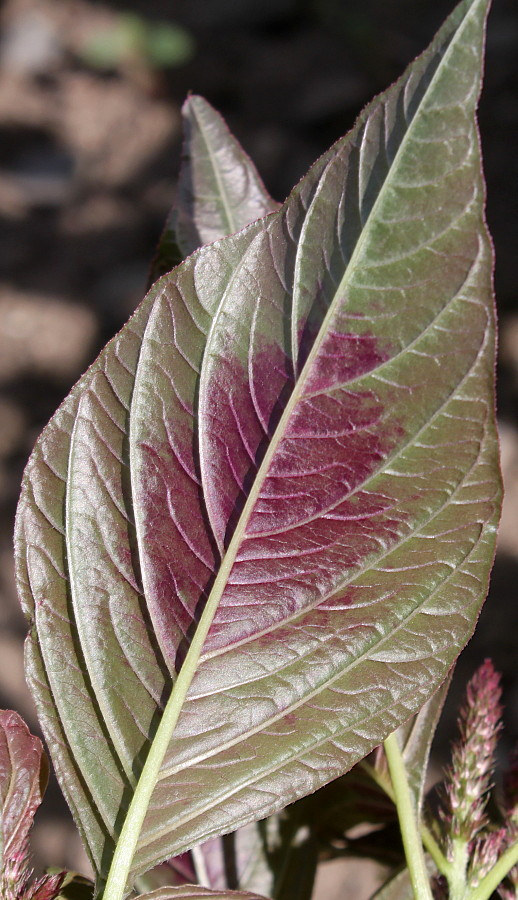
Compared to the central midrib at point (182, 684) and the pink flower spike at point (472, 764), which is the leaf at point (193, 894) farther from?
the pink flower spike at point (472, 764)

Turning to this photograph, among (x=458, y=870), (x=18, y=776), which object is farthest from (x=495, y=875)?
(x=18, y=776)

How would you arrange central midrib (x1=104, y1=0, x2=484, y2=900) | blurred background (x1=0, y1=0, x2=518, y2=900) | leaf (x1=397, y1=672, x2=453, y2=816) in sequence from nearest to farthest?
central midrib (x1=104, y1=0, x2=484, y2=900), leaf (x1=397, y1=672, x2=453, y2=816), blurred background (x1=0, y1=0, x2=518, y2=900)

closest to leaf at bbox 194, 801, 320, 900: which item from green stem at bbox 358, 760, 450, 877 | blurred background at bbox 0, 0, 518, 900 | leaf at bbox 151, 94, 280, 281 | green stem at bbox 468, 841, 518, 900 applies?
green stem at bbox 358, 760, 450, 877

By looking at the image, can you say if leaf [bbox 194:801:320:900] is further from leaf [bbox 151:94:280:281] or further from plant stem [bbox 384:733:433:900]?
leaf [bbox 151:94:280:281]

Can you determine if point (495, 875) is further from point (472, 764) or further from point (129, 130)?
point (129, 130)

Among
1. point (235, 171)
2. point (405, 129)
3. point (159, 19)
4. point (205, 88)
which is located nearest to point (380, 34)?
point (205, 88)

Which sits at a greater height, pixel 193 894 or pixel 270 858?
pixel 193 894
